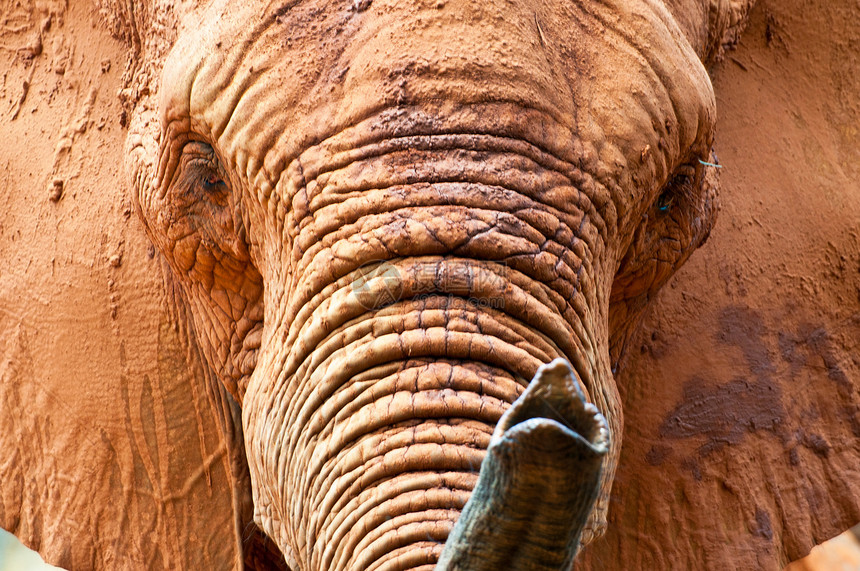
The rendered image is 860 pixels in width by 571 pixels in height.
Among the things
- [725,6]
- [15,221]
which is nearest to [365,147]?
[725,6]

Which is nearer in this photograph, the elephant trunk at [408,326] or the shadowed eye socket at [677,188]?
the elephant trunk at [408,326]

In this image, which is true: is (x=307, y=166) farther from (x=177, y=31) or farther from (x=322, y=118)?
(x=177, y=31)

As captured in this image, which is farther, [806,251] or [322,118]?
[806,251]

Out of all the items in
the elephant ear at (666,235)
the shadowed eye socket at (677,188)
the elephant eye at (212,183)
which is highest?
the elephant eye at (212,183)

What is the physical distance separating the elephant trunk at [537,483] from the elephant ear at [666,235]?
0.90m

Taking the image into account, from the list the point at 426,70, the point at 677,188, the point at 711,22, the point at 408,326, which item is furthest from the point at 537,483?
the point at 711,22

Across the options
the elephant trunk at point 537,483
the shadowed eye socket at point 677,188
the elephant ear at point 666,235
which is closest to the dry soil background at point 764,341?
the elephant ear at point 666,235

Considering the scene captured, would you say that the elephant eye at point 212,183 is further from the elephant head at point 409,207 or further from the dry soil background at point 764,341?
the dry soil background at point 764,341

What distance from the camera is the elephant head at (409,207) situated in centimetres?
148

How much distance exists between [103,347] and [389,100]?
35.5 inches

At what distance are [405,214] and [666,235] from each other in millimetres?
590

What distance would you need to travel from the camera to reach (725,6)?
6.91ft

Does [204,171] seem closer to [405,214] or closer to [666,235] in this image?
[405,214]

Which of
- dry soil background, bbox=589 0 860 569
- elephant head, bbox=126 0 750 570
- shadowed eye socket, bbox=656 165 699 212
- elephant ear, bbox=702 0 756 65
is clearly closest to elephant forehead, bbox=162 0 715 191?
elephant head, bbox=126 0 750 570
